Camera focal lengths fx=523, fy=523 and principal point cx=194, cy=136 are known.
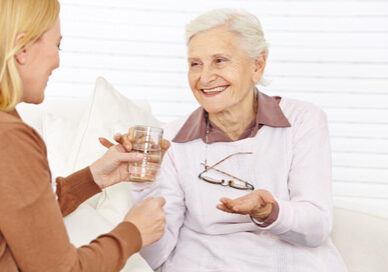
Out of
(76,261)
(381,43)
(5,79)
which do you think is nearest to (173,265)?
(76,261)

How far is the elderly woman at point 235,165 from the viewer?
6.23 feet

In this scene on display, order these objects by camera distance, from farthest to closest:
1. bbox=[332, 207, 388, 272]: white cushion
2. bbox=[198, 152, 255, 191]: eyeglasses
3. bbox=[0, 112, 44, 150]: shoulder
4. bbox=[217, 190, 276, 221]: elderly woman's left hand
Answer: bbox=[332, 207, 388, 272]: white cushion → bbox=[198, 152, 255, 191]: eyeglasses → bbox=[217, 190, 276, 221]: elderly woman's left hand → bbox=[0, 112, 44, 150]: shoulder

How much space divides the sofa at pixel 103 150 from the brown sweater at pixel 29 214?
0.77 meters

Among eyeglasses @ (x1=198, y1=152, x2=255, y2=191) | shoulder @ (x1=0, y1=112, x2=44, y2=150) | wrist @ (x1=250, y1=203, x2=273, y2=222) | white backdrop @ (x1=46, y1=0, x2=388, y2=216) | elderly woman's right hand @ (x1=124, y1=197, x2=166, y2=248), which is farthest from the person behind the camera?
white backdrop @ (x1=46, y1=0, x2=388, y2=216)

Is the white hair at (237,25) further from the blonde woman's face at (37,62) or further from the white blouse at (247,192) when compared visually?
the blonde woman's face at (37,62)

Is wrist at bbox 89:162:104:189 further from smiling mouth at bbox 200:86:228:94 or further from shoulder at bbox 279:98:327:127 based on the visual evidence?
shoulder at bbox 279:98:327:127

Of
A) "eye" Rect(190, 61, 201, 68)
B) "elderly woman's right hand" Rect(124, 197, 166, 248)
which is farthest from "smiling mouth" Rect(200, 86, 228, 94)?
"elderly woman's right hand" Rect(124, 197, 166, 248)

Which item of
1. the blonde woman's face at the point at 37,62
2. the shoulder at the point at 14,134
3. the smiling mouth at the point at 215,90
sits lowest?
the smiling mouth at the point at 215,90

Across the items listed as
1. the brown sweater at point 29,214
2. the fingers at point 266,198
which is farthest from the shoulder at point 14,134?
the fingers at point 266,198

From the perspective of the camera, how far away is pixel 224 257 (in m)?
1.91

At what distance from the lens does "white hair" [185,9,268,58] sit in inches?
80.2

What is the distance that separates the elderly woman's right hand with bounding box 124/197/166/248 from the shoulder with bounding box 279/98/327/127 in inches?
32.0

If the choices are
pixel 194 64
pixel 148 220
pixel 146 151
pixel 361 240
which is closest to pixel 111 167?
pixel 146 151

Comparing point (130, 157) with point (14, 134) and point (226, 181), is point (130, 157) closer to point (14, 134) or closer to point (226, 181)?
point (226, 181)
